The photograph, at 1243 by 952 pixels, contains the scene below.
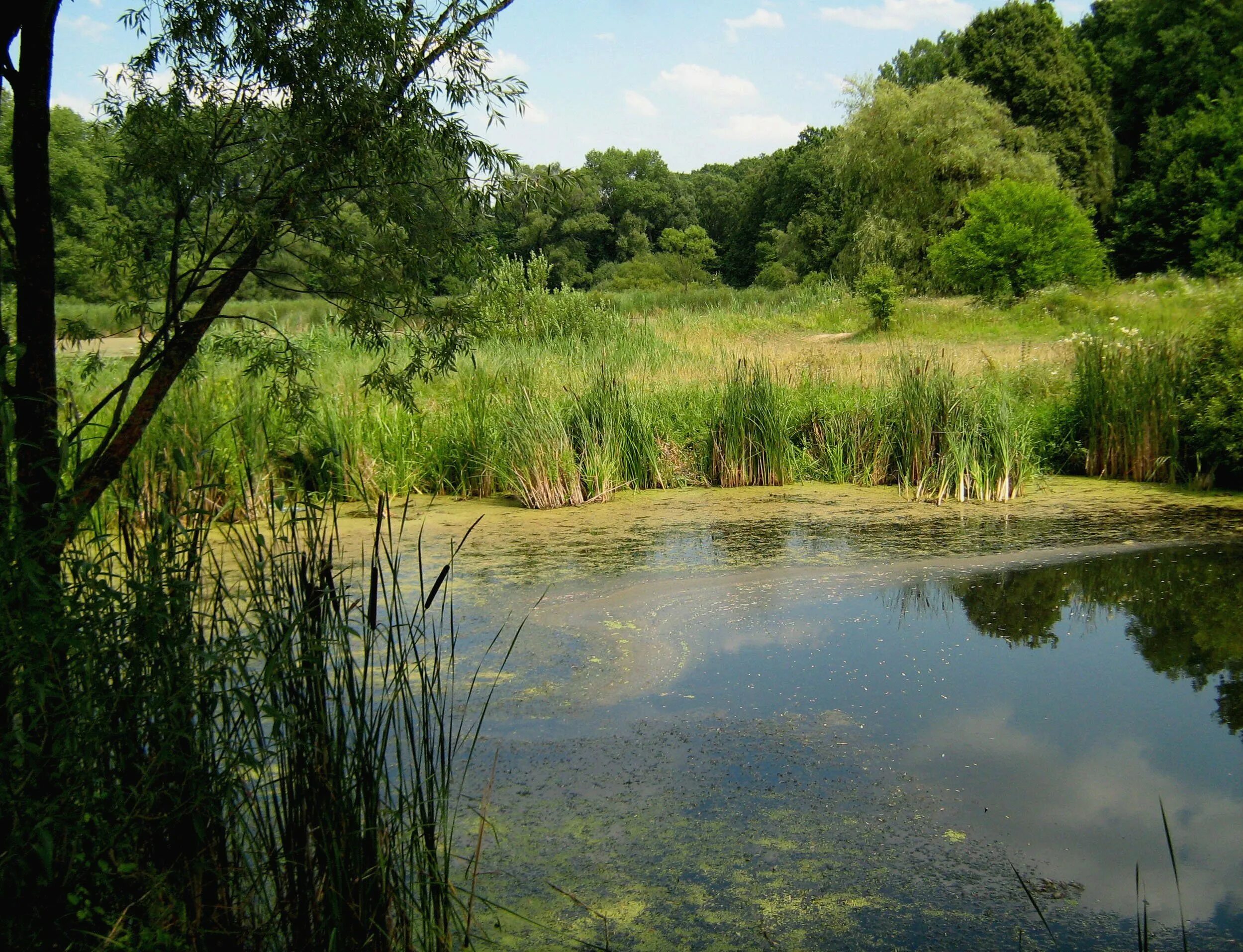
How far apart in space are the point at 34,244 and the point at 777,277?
3118 cm

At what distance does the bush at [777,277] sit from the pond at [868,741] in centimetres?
2700

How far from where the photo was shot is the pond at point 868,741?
7.73 feet

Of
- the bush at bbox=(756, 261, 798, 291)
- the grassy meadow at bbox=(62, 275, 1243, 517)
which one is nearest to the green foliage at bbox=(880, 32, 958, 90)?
the bush at bbox=(756, 261, 798, 291)

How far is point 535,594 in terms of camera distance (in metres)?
4.85

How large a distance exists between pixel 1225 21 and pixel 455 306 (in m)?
27.6

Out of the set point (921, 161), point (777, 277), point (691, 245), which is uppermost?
point (691, 245)

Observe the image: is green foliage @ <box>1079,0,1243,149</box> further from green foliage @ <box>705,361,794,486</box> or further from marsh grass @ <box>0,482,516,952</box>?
marsh grass @ <box>0,482,516,952</box>

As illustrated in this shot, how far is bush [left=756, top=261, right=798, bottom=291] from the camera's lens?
3219 centimetres

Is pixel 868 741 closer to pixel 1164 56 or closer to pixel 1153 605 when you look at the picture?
pixel 1153 605

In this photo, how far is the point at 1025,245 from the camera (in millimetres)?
16203

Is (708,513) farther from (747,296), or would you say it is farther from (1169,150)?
(1169,150)

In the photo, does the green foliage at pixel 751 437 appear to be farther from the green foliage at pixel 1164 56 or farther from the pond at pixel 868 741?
the green foliage at pixel 1164 56

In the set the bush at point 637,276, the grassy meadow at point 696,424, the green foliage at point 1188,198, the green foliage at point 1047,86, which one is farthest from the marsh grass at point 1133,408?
the bush at point 637,276

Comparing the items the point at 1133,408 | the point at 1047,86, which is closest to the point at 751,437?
the point at 1133,408
